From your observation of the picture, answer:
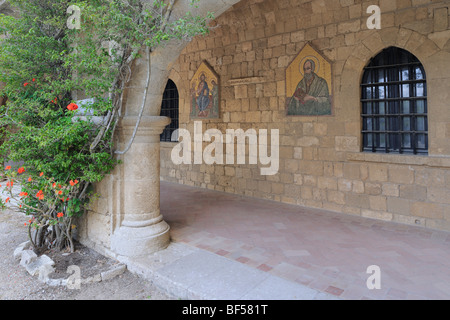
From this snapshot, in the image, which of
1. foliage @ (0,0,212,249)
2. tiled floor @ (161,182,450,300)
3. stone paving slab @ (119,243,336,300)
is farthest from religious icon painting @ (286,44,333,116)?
stone paving slab @ (119,243,336,300)

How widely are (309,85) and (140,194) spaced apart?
3524 millimetres

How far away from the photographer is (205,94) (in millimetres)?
7055

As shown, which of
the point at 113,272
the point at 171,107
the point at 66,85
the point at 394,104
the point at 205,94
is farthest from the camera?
the point at 171,107

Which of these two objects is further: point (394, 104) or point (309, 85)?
point (309, 85)

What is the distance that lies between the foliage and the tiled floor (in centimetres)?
137

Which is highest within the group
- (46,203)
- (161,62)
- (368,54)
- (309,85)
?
(368,54)

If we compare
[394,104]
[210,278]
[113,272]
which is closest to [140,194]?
[113,272]

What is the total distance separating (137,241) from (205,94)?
→ 452cm

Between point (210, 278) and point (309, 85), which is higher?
point (309, 85)

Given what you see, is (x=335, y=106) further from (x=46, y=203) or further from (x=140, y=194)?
(x=46, y=203)

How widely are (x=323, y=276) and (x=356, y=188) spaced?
8.12 ft

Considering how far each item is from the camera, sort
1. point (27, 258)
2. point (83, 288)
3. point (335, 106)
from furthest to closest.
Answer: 1. point (335, 106)
2. point (27, 258)
3. point (83, 288)

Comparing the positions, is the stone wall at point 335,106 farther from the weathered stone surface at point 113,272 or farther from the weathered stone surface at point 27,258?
the weathered stone surface at point 27,258

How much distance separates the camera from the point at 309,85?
5.33 m
